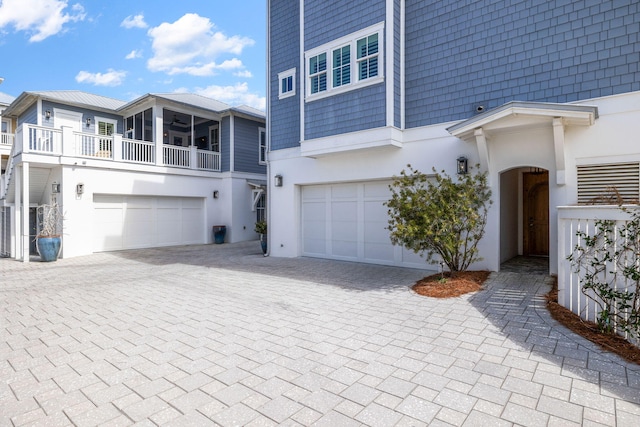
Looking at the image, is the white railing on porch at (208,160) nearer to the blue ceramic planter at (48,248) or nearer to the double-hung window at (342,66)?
the blue ceramic planter at (48,248)

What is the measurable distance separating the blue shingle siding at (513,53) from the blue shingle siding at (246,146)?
951 cm

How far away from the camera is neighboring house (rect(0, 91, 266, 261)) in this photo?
1098 centimetres

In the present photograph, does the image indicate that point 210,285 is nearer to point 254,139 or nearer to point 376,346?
point 376,346

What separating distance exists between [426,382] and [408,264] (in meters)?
5.63

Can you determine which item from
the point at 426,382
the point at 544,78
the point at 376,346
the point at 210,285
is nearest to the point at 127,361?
the point at 376,346

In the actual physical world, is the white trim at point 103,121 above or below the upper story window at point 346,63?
above

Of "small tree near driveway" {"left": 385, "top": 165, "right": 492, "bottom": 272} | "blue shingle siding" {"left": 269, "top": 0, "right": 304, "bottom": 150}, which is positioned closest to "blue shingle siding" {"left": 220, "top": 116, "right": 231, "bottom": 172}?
"blue shingle siding" {"left": 269, "top": 0, "right": 304, "bottom": 150}

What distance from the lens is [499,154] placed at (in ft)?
22.3

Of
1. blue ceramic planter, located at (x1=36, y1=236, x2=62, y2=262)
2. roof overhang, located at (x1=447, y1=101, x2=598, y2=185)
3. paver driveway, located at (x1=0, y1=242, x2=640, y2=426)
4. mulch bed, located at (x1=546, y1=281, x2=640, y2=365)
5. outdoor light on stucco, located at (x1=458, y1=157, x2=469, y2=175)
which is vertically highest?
roof overhang, located at (x1=447, y1=101, x2=598, y2=185)

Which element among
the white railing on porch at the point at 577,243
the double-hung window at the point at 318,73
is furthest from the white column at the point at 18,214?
the white railing on porch at the point at 577,243

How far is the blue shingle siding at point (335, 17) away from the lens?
7.78 m

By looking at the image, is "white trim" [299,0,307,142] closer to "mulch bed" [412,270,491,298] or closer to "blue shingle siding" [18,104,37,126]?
"mulch bed" [412,270,491,298]

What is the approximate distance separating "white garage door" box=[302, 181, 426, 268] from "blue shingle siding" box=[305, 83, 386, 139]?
1610 millimetres

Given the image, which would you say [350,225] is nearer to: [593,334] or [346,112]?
[346,112]
